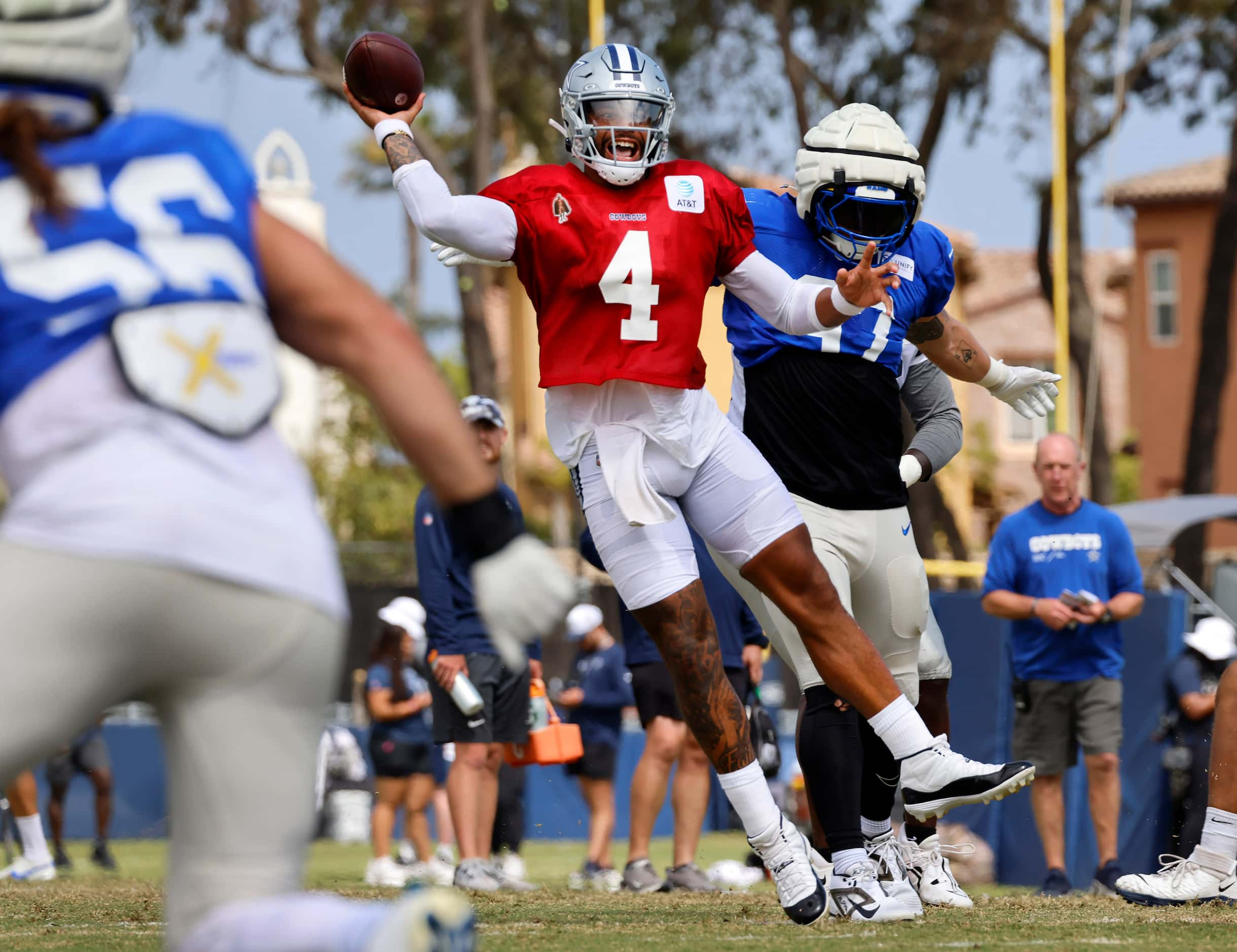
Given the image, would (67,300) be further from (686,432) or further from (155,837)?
(155,837)

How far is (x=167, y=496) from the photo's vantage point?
2.25m

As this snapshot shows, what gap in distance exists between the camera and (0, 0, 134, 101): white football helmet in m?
2.38

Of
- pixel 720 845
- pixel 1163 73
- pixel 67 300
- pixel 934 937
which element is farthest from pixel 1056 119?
pixel 67 300

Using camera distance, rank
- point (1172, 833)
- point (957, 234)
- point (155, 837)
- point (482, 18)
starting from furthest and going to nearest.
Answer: point (957, 234)
point (482, 18)
point (155, 837)
point (1172, 833)

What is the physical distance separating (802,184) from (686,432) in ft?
3.20

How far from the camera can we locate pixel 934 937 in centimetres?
450

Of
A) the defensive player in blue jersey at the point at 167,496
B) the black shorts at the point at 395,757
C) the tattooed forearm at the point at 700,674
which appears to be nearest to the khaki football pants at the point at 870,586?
the tattooed forearm at the point at 700,674

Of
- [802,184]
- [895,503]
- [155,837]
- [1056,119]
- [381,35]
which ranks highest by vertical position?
[1056,119]

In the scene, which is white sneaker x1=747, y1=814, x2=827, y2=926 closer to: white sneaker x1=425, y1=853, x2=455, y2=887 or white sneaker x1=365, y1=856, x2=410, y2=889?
white sneaker x1=425, y1=853, x2=455, y2=887

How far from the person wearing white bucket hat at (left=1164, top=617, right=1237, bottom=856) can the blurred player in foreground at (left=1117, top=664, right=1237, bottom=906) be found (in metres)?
4.19

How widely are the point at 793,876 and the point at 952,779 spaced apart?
1.64 feet

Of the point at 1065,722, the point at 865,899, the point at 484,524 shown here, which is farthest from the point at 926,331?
the point at 1065,722

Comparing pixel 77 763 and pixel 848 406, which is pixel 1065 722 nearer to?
pixel 848 406

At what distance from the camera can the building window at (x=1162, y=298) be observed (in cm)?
4297
